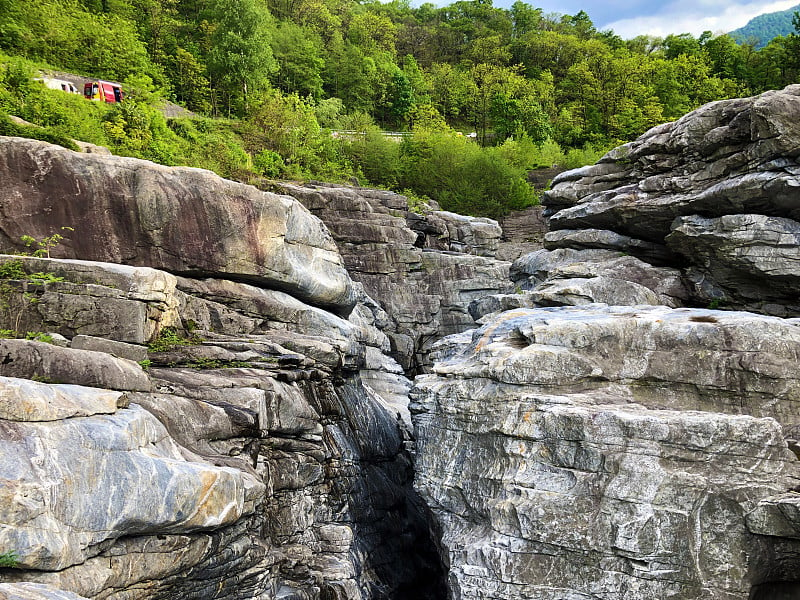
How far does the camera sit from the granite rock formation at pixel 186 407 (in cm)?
939

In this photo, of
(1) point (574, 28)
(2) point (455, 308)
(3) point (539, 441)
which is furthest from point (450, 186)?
(1) point (574, 28)

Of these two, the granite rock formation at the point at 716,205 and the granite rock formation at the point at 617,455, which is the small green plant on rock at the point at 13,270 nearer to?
the granite rock formation at the point at 617,455

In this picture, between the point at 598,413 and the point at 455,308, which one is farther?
the point at 455,308

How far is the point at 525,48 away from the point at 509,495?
74.0 meters

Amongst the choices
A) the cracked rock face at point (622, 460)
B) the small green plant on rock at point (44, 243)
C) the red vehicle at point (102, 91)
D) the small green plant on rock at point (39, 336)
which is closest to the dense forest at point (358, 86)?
the red vehicle at point (102, 91)

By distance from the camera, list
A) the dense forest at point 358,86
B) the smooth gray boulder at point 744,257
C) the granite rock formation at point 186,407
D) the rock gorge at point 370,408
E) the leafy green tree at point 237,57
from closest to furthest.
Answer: the granite rock formation at point 186,407
the rock gorge at point 370,408
the smooth gray boulder at point 744,257
the dense forest at point 358,86
the leafy green tree at point 237,57

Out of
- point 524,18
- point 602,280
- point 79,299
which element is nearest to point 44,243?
point 79,299

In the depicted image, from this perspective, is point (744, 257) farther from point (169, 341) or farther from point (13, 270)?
point (13, 270)

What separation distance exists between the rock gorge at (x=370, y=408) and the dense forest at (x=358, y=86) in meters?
8.95

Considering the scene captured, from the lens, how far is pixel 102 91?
32000 millimetres

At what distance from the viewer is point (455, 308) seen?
1293 inches

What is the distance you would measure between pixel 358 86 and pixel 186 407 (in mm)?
53921

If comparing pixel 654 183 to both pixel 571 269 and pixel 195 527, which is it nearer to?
pixel 571 269

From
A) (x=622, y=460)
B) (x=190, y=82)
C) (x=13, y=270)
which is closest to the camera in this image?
(x=622, y=460)
